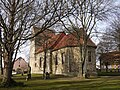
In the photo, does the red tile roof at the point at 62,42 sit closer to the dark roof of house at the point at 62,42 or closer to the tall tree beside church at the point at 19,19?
the dark roof of house at the point at 62,42

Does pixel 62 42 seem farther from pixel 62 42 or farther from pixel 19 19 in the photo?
pixel 19 19

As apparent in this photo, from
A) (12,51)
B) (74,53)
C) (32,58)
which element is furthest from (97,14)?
(32,58)

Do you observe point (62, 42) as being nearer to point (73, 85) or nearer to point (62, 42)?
point (62, 42)

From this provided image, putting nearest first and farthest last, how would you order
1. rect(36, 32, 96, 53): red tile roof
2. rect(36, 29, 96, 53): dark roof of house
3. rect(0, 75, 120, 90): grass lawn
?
rect(0, 75, 120, 90): grass lawn < rect(36, 29, 96, 53): dark roof of house < rect(36, 32, 96, 53): red tile roof

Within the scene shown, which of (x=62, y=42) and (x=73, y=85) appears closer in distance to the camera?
(x=73, y=85)

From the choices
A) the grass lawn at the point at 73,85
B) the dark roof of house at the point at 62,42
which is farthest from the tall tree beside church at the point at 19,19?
the dark roof of house at the point at 62,42

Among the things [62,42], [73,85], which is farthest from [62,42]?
[73,85]

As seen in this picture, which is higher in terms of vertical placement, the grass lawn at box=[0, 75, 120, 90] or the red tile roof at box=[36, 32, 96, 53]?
the red tile roof at box=[36, 32, 96, 53]

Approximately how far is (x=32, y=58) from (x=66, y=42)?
A: 64.2 feet

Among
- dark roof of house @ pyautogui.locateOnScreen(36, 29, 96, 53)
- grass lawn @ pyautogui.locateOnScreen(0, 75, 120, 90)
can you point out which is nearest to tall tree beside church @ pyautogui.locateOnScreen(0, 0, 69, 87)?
grass lawn @ pyautogui.locateOnScreen(0, 75, 120, 90)

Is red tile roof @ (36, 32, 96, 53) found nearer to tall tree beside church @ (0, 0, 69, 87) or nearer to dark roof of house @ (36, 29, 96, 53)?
dark roof of house @ (36, 29, 96, 53)

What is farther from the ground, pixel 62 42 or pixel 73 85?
pixel 62 42

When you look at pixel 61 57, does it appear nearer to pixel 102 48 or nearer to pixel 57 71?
pixel 57 71

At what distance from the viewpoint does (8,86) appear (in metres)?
24.6
